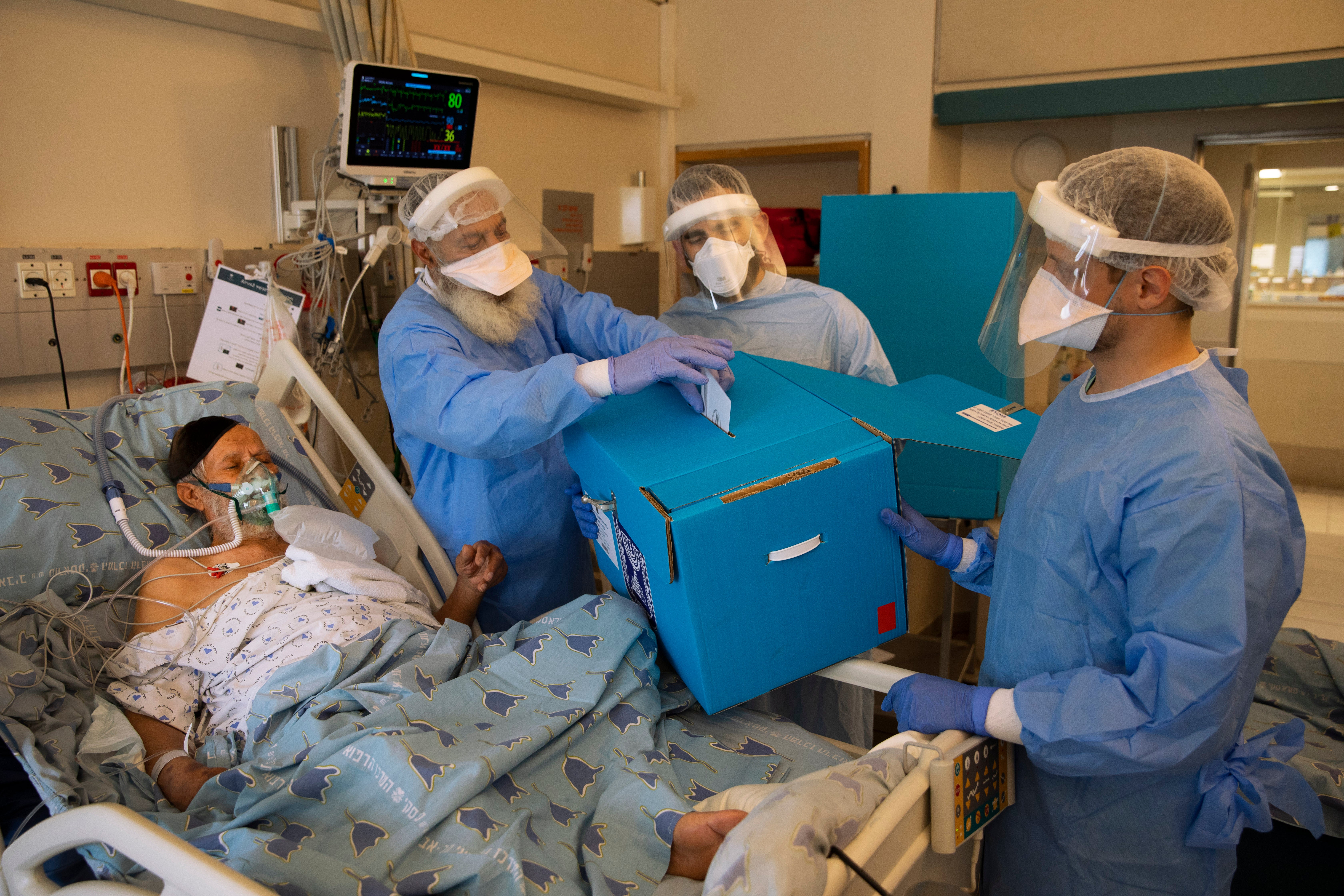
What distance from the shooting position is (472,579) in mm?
1924

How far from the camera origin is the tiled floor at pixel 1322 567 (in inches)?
123

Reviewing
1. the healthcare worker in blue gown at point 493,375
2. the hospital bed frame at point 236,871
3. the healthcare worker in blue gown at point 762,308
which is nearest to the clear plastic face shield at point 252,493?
the healthcare worker in blue gown at point 493,375

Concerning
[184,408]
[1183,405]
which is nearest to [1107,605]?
[1183,405]

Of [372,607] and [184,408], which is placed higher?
[184,408]

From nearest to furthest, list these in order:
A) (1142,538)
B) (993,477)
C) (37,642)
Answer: (1142,538) → (37,642) → (993,477)

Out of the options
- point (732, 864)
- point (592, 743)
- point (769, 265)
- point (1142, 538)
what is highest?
point (769, 265)

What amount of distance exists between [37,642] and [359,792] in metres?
0.79

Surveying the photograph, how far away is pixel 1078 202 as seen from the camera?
1.24 meters

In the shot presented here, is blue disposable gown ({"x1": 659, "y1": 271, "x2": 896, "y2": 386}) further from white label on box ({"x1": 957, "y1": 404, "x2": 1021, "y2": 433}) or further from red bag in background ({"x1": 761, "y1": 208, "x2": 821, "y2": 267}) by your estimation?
red bag in background ({"x1": 761, "y1": 208, "x2": 821, "y2": 267})

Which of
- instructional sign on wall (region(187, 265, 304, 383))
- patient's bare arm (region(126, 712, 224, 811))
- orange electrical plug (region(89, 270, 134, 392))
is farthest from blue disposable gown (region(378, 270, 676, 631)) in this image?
orange electrical plug (region(89, 270, 134, 392))

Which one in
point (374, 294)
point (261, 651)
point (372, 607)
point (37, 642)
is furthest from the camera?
point (374, 294)

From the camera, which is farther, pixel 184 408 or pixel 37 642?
pixel 184 408

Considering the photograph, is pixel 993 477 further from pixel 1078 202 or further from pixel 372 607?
pixel 372 607

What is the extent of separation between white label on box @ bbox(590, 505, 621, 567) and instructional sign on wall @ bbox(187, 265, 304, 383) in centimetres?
143
